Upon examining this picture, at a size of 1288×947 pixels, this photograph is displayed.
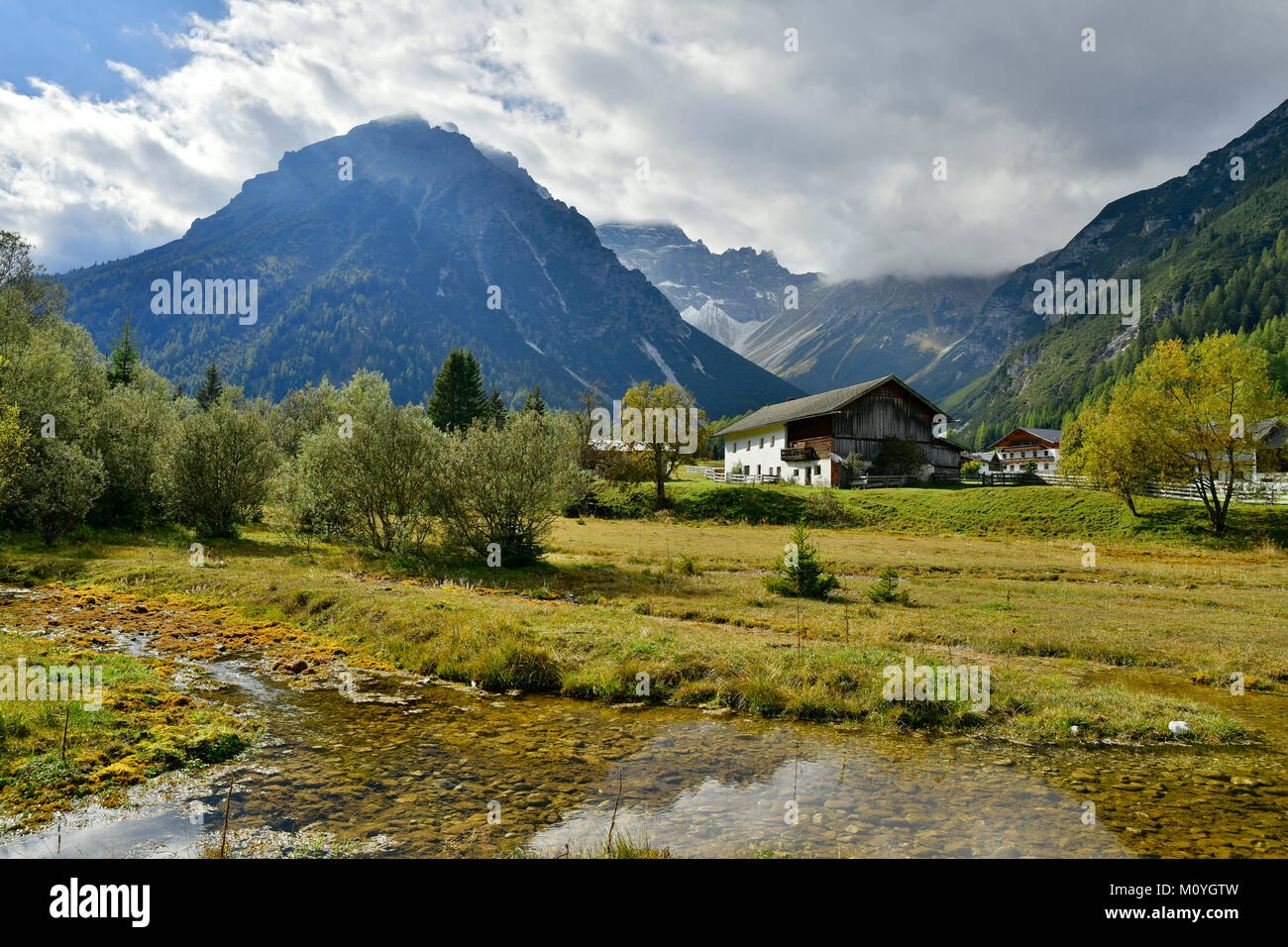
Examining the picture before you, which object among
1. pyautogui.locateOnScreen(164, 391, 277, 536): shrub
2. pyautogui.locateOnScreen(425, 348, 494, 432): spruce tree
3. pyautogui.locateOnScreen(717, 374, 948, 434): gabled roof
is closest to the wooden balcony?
pyautogui.locateOnScreen(717, 374, 948, 434): gabled roof

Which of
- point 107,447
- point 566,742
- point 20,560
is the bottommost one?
point 566,742

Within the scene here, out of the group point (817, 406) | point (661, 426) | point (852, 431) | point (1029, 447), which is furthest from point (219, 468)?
point (1029, 447)

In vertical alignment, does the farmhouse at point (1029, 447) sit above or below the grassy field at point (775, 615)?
above

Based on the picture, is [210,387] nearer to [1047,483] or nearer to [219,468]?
[219,468]

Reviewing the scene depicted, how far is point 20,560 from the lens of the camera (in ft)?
93.2

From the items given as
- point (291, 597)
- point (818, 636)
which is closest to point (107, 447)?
point (291, 597)

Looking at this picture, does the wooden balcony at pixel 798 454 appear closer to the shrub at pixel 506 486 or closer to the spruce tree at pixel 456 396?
the spruce tree at pixel 456 396

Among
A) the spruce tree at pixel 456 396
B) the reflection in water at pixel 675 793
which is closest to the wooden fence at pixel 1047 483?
the spruce tree at pixel 456 396

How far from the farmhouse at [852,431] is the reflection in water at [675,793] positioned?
64.5 metres

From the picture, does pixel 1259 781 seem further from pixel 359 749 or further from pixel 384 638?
pixel 384 638

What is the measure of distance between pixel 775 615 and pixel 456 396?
267 feet

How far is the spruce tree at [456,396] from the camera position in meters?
94.3

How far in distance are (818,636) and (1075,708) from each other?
737cm
